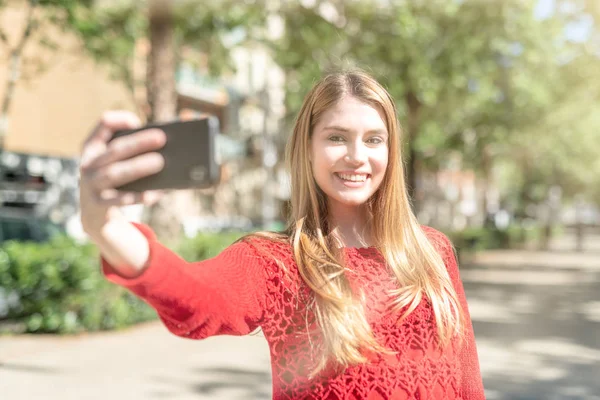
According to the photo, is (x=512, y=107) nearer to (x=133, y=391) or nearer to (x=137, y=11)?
(x=137, y=11)

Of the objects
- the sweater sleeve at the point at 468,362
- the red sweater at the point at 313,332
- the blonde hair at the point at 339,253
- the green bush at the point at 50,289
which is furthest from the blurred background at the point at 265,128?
the sweater sleeve at the point at 468,362

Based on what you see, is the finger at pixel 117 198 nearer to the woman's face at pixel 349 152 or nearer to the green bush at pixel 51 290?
the woman's face at pixel 349 152

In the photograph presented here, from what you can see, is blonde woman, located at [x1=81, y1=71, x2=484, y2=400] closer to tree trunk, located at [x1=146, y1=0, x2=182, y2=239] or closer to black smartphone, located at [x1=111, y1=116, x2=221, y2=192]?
black smartphone, located at [x1=111, y1=116, x2=221, y2=192]

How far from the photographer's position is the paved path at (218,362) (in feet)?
20.9

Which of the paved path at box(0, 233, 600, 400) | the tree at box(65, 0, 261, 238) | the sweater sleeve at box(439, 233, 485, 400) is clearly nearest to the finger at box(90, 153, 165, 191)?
the sweater sleeve at box(439, 233, 485, 400)

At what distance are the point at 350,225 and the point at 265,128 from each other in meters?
23.9

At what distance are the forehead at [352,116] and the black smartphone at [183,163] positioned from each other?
0.86m

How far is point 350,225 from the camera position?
201cm

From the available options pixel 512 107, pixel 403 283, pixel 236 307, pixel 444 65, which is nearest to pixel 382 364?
pixel 403 283

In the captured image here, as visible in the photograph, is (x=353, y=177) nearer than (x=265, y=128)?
Yes

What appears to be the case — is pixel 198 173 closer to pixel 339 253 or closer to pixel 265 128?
pixel 339 253

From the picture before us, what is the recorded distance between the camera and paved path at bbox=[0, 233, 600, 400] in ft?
20.9

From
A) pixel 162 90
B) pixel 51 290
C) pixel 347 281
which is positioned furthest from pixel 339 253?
pixel 162 90

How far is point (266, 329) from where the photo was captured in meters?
1.78
